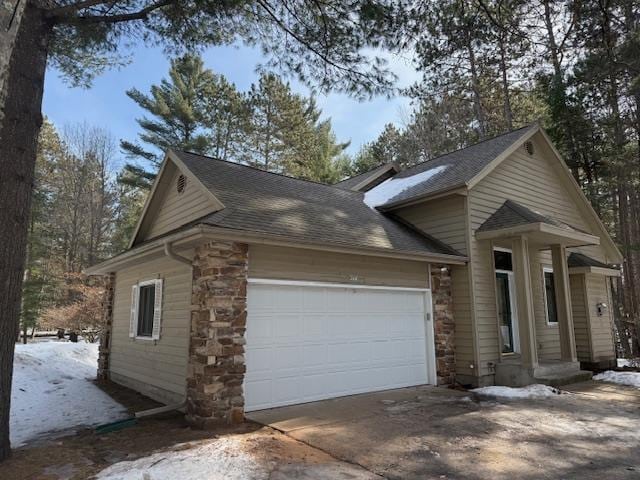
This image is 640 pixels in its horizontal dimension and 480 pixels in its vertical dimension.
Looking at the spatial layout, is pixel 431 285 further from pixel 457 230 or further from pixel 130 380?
pixel 130 380

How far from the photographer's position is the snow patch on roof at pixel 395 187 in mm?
10602

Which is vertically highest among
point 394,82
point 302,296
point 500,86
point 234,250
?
point 500,86

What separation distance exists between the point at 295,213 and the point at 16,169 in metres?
4.04

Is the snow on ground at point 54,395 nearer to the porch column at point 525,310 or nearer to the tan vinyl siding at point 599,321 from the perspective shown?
the porch column at point 525,310

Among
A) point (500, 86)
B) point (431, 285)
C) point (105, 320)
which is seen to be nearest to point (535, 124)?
point (431, 285)

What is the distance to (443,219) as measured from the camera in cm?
926

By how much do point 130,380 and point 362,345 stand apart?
4.96 meters

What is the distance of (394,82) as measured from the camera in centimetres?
822

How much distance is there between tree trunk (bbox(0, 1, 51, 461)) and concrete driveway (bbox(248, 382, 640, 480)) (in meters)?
3.04

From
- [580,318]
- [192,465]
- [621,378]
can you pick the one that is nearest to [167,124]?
[580,318]

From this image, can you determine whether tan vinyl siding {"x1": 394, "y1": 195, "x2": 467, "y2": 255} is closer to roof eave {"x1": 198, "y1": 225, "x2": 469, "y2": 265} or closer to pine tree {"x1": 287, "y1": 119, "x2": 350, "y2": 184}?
roof eave {"x1": 198, "y1": 225, "x2": 469, "y2": 265}

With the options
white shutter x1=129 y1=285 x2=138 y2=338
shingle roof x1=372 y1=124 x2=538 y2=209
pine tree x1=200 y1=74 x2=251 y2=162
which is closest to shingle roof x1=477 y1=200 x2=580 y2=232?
shingle roof x1=372 y1=124 x2=538 y2=209

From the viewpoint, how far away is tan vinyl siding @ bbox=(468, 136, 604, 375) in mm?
8578

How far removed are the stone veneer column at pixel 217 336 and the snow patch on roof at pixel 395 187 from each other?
17.7 feet
